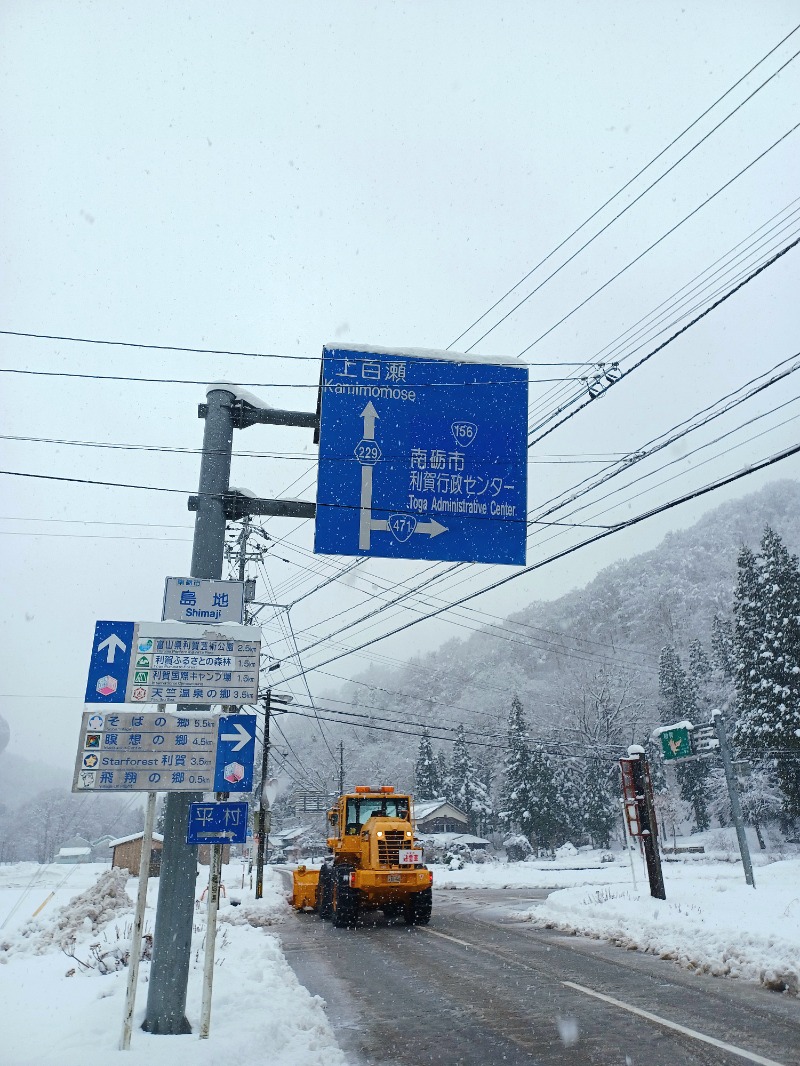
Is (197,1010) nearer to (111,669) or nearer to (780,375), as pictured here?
(111,669)

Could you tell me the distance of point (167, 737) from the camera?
6559mm

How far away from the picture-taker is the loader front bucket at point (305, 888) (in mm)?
20719

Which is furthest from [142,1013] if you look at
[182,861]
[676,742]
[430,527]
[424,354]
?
[676,742]

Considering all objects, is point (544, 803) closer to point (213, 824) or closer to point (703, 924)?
point (703, 924)

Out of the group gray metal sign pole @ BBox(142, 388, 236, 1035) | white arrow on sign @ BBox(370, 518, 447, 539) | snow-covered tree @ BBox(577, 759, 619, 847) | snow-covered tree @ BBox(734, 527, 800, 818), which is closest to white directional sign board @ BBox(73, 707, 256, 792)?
gray metal sign pole @ BBox(142, 388, 236, 1035)

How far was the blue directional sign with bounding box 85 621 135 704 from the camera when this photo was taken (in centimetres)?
665

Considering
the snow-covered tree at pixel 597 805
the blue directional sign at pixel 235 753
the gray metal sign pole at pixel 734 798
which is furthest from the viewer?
the snow-covered tree at pixel 597 805

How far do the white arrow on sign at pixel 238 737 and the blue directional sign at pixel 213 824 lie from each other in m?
0.58

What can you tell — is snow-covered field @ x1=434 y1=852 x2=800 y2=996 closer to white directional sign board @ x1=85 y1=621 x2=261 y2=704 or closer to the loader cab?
the loader cab

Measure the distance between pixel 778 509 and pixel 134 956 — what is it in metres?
172

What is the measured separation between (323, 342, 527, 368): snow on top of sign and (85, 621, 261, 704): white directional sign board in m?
3.57

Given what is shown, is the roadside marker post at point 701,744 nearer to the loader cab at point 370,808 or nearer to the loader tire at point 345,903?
the loader cab at point 370,808

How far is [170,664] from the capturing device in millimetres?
6992

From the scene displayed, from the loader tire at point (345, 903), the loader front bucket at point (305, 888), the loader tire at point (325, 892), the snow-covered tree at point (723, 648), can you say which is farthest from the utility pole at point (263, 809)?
the snow-covered tree at point (723, 648)
